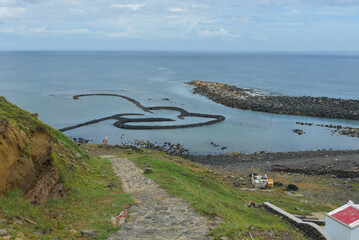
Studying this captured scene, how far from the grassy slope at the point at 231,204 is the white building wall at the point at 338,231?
1177 mm

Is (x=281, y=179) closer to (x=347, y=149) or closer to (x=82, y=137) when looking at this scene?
(x=347, y=149)

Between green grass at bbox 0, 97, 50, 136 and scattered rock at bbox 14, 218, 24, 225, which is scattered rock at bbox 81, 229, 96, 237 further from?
green grass at bbox 0, 97, 50, 136

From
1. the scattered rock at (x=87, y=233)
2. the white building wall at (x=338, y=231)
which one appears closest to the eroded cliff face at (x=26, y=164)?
the scattered rock at (x=87, y=233)

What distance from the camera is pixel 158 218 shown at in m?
10.7

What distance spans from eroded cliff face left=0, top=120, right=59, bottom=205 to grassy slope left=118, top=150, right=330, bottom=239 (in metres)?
5.59

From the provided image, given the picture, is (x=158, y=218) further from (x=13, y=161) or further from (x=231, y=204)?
(x=13, y=161)

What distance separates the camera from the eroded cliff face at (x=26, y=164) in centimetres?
928

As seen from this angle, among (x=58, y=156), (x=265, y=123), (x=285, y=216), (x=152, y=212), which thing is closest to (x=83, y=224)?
(x=152, y=212)

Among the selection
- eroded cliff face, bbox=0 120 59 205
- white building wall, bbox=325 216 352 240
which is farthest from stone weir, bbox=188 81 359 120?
eroded cliff face, bbox=0 120 59 205

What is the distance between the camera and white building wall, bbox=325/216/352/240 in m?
9.62

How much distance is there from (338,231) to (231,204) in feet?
16.3

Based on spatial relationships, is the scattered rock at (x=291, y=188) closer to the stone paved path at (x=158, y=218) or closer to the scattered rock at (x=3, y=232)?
the stone paved path at (x=158, y=218)

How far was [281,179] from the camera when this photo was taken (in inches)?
957

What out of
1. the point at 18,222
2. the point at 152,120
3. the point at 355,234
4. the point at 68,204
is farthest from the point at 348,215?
the point at 152,120
